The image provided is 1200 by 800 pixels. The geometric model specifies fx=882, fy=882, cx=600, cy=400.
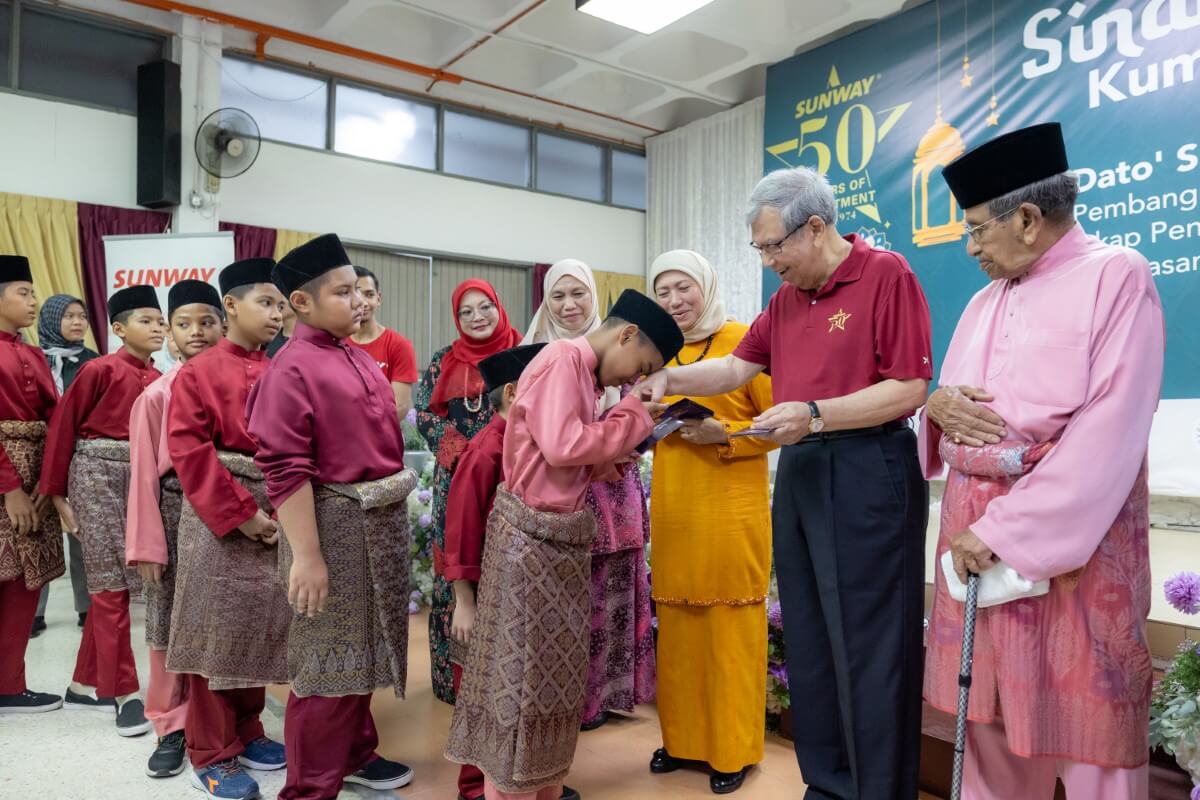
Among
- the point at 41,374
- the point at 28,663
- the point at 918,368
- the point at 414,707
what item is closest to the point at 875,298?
the point at 918,368

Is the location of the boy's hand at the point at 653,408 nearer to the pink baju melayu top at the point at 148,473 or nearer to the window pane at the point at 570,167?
the pink baju melayu top at the point at 148,473

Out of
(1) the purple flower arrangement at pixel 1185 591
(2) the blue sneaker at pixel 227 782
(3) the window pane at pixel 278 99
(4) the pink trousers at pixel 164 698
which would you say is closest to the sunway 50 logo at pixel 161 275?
(3) the window pane at pixel 278 99

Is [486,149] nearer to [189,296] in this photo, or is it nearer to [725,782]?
[189,296]

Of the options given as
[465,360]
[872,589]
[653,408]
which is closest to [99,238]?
[465,360]

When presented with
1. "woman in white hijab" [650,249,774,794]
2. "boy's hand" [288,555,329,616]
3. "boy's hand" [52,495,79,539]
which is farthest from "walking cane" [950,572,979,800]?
"boy's hand" [52,495,79,539]

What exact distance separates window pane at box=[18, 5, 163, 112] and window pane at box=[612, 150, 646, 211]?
4.43 m

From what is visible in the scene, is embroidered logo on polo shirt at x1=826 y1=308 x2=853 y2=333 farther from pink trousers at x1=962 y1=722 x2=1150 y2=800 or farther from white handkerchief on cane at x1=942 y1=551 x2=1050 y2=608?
pink trousers at x1=962 y1=722 x2=1150 y2=800

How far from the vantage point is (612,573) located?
2.66 metres

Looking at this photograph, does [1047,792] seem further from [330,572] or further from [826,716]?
[330,572]

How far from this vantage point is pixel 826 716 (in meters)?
1.85

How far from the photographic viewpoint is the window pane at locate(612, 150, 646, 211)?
30.9 ft

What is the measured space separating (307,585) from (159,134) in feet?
Answer: 18.7

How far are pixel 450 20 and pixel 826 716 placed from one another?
621cm

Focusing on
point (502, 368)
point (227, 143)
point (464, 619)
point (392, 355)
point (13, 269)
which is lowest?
point (464, 619)
